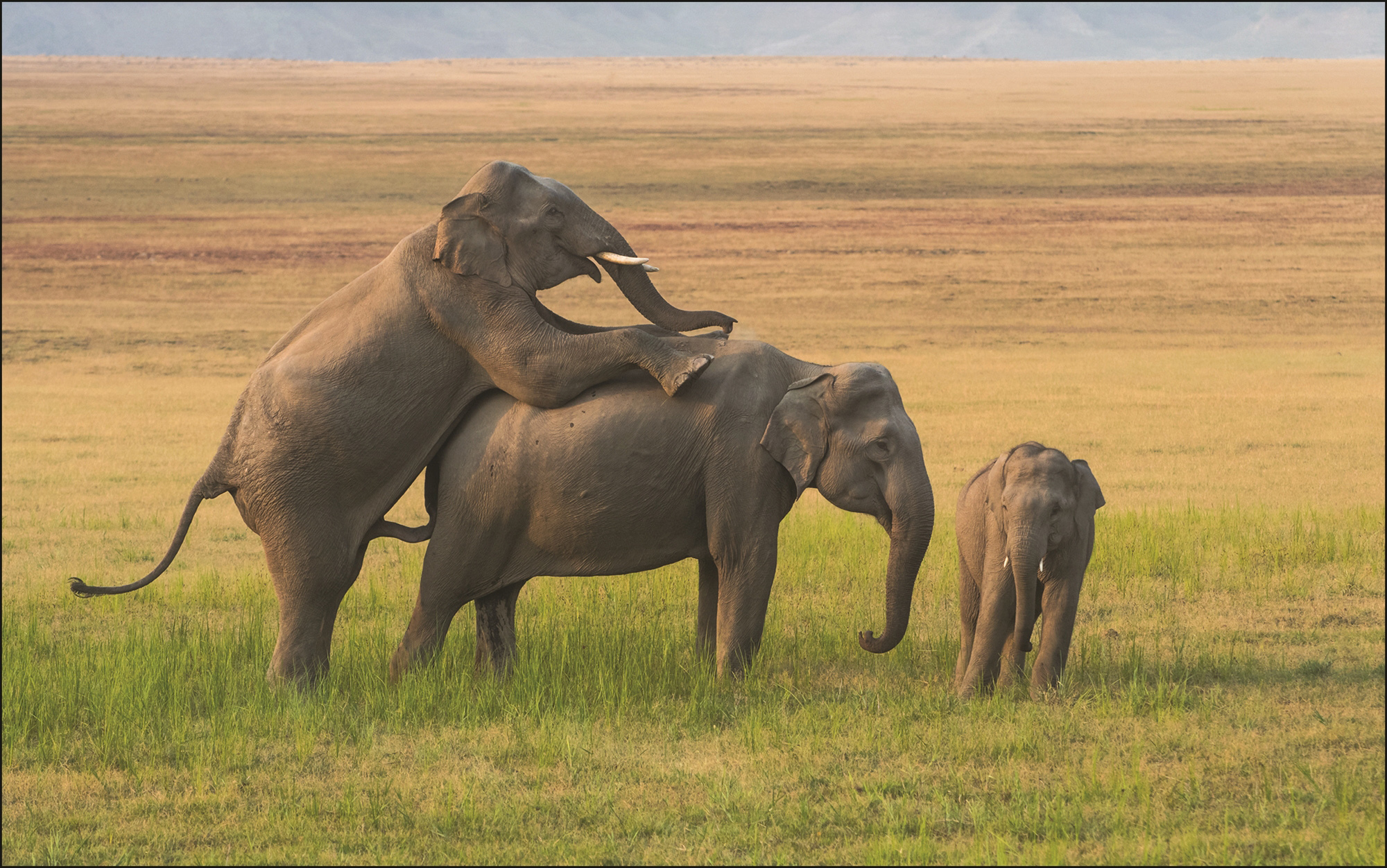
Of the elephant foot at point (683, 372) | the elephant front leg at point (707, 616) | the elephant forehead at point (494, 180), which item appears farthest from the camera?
the elephant front leg at point (707, 616)

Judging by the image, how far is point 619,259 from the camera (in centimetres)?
816

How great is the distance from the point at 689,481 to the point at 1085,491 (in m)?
1.95

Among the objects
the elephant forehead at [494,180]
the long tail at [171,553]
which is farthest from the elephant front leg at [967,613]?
the long tail at [171,553]

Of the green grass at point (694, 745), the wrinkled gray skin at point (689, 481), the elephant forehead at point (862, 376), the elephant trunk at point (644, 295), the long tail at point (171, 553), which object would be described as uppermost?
the elephant trunk at point (644, 295)

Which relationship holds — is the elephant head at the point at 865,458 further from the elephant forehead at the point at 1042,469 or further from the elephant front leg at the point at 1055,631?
the elephant front leg at the point at 1055,631

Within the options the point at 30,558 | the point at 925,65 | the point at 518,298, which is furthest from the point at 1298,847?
the point at 925,65

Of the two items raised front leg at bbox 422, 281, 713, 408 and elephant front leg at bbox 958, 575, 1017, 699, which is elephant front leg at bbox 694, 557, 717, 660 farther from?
elephant front leg at bbox 958, 575, 1017, 699

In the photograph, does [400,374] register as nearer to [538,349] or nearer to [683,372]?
[538,349]

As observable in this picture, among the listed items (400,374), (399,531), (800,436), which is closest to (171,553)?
(399,531)

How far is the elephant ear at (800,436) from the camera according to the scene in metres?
7.79

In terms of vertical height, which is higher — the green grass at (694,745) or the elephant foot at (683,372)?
the elephant foot at (683,372)

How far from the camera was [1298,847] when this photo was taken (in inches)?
242

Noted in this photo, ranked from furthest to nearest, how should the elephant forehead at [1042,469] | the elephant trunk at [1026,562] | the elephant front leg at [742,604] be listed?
the elephant front leg at [742,604]
the elephant forehead at [1042,469]
the elephant trunk at [1026,562]

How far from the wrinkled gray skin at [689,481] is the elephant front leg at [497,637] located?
19.0 inches
